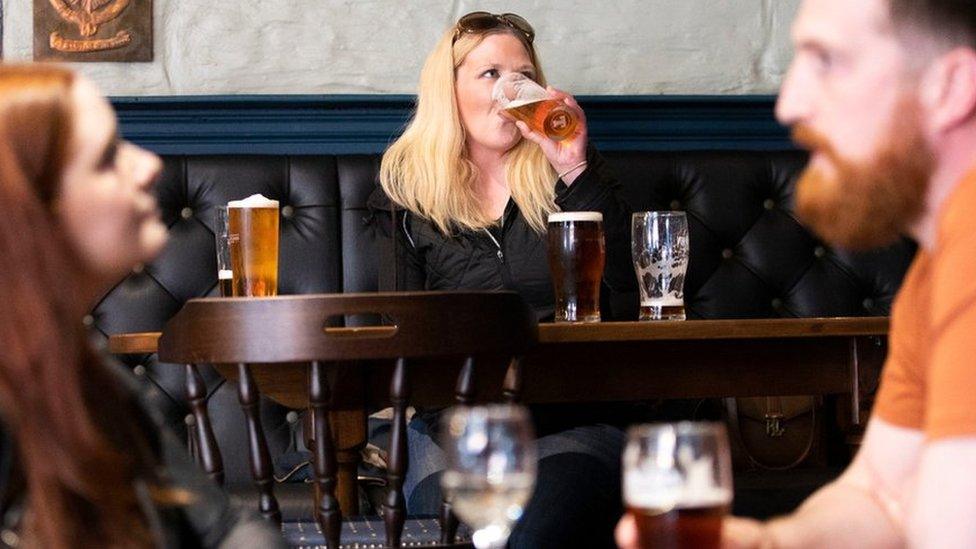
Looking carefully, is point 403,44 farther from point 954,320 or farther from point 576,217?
point 954,320

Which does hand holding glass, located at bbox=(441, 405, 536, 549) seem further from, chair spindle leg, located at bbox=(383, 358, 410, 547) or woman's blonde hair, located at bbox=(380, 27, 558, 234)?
woman's blonde hair, located at bbox=(380, 27, 558, 234)

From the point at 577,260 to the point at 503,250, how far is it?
17.3 inches

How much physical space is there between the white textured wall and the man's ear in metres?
2.23

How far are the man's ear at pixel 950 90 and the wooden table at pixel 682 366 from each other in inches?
40.5

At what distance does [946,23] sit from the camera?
114 cm

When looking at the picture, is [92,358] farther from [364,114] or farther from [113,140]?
[364,114]

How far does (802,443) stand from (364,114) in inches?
46.7

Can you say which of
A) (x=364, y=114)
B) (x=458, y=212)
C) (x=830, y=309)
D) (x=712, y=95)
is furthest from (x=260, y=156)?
(x=830, y=309)

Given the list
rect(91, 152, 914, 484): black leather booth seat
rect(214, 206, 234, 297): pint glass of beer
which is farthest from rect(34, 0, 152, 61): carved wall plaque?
rect(214, 206, 234, 297): pint glass of beer

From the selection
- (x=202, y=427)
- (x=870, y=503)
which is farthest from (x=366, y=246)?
(x=870, y=503)

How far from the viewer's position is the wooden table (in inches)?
85.4

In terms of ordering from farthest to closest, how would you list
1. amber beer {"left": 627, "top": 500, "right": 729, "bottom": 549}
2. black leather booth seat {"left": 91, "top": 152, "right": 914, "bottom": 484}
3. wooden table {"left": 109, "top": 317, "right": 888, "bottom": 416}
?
black leather booth seat {"left": 91, "top": 152, "right": 914, "bottom": 484} < wooden table {"left": 109, "top": 317, "right": 888, "bottom": 416} < amber beer {"left": 627, "top": 500, "right": 729, "bottom": 549}

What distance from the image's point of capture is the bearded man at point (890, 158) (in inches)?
44.2

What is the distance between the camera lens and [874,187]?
3.72 ft
